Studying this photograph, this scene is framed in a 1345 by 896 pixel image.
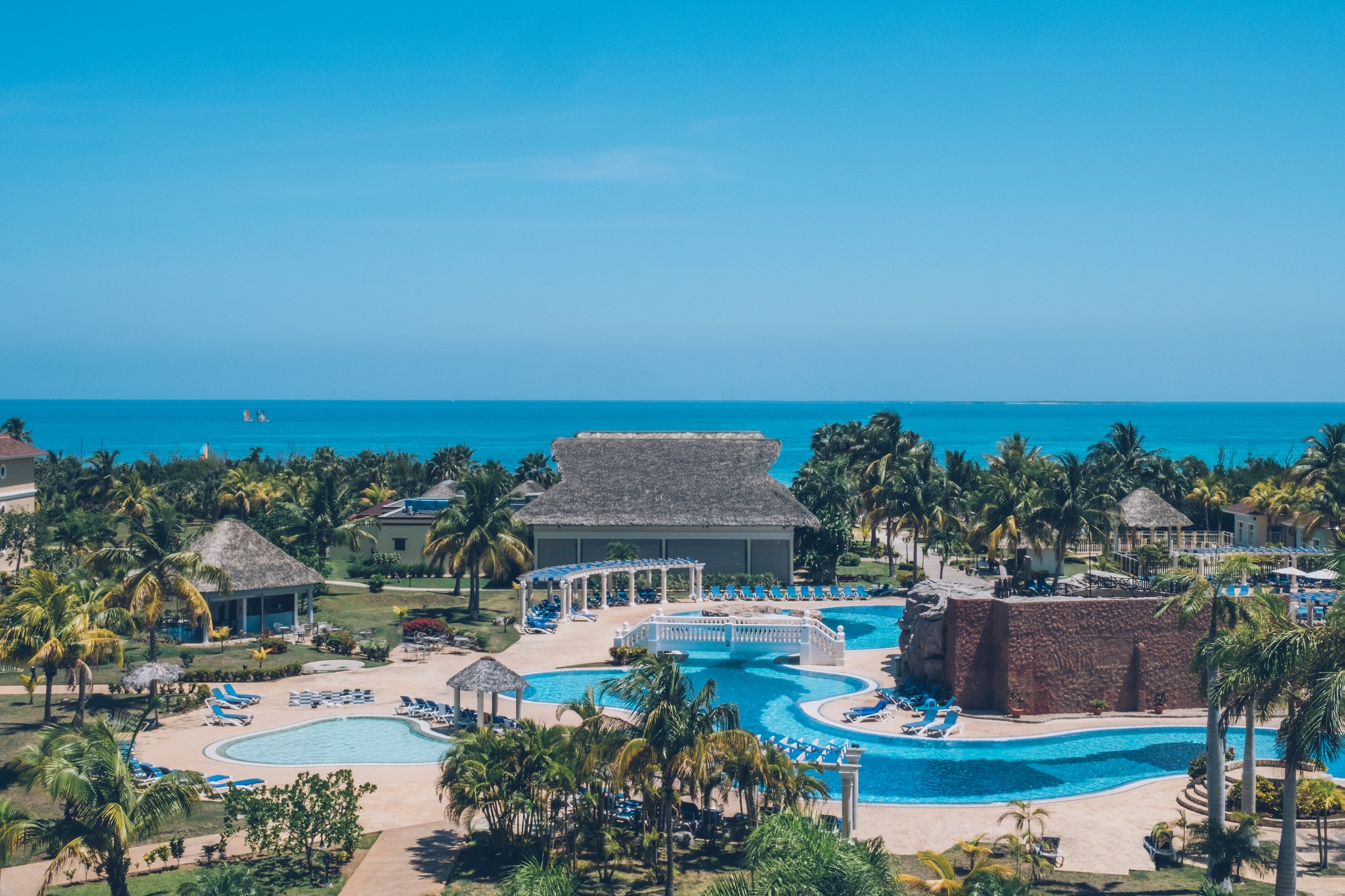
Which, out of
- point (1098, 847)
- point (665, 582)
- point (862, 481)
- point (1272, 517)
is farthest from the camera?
point (862, 481)

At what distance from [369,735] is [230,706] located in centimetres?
433

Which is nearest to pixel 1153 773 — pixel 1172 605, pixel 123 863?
pixel 1172 605

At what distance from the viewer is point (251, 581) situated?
3766 centimetres

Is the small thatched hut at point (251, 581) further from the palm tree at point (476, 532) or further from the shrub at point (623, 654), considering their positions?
the shrub at point (623, 654)

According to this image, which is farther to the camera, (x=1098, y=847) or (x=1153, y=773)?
(x=1153, y=773)

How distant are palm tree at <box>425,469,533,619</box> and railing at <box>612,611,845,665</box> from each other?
5519 millimetres

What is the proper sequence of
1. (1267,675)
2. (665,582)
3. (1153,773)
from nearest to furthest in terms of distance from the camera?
(1267,675)
(1153,773)
(665,582)

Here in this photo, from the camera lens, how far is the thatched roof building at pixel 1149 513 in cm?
5209

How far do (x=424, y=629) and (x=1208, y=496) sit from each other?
4195cm

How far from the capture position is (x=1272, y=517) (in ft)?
177

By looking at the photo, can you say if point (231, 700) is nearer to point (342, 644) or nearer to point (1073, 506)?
point (342, 644)

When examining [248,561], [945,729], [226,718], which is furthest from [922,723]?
[248,561]

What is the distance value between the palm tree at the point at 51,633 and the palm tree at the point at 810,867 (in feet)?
56.0

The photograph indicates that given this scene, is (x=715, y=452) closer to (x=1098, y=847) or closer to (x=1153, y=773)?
(x=1153, y=773)
